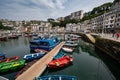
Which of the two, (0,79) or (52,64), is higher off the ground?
(0,79)

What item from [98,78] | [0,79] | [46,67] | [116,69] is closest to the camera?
[0,79]

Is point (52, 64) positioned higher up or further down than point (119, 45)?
further down

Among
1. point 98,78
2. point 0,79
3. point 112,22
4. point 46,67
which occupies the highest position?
point 112,22

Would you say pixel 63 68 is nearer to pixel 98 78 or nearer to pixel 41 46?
pixel 98 78

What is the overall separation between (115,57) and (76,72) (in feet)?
34.4

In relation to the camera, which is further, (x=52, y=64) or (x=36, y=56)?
(x=36, y=56)

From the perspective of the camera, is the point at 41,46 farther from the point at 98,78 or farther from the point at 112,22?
the point at 112,22

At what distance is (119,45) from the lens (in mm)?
23719

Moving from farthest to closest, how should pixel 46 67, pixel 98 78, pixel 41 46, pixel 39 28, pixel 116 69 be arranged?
pixel 39 28 < pixel 41 46 < pixel 116 69 < pixel 46 67 < pixel 98 78

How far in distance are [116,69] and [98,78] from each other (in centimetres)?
560

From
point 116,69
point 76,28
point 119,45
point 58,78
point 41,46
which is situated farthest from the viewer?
point 76,28

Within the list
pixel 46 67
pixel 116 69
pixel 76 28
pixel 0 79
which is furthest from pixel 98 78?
pixel 76 28

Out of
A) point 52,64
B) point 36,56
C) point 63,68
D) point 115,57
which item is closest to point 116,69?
point 115,57

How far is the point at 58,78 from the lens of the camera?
14.8 metres
